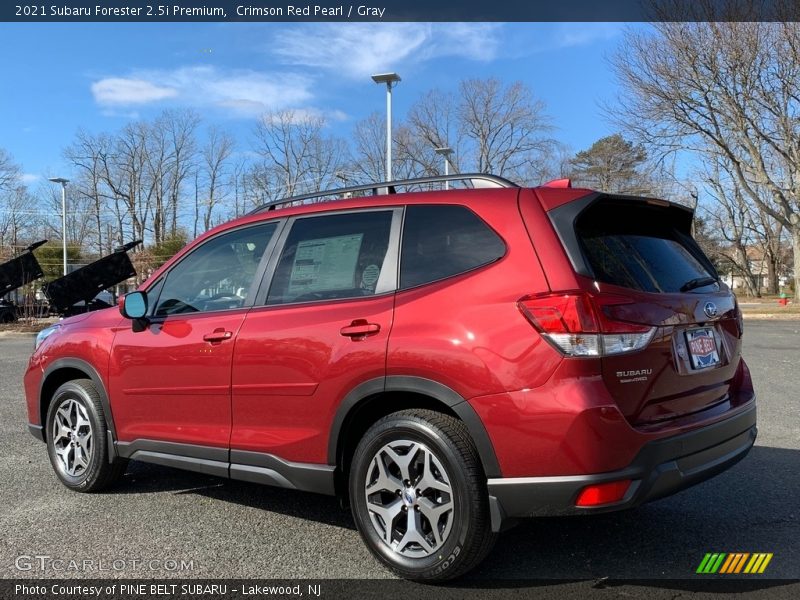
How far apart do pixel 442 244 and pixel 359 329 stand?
0.59 metres

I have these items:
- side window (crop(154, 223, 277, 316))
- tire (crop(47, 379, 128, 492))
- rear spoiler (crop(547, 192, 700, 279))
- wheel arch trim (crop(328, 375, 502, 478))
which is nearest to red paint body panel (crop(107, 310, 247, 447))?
side window (crop(154, 223, 277, 316))

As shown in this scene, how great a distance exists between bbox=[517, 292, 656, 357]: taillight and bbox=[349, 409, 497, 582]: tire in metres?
0.61

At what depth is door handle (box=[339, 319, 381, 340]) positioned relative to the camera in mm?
3080

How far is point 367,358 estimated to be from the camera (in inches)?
120

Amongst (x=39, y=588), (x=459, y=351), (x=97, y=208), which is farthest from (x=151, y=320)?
(x=97, y=208)

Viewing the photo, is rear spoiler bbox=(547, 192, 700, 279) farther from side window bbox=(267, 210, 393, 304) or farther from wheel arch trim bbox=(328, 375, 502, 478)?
side window bbox=(267, 210, 393, 304)

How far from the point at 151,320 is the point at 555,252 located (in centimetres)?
264

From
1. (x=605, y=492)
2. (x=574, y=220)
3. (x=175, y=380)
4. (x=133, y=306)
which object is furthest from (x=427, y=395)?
(x=133, y=306)

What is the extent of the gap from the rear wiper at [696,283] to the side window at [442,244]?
→ 99cm

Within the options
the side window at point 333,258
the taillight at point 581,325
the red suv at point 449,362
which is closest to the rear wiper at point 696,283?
the red suv at point 449,362

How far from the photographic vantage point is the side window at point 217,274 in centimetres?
385

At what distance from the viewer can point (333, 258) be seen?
3541mm

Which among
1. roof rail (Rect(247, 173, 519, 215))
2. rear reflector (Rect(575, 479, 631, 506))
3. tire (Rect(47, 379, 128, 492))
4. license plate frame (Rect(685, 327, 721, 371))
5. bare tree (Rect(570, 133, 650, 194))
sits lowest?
tire (Rect(47, 379, 128, 492))

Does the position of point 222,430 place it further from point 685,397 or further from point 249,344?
point 685,397
